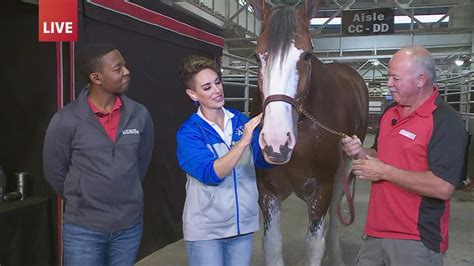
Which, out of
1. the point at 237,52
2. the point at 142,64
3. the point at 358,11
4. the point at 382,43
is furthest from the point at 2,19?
the point at 382,43

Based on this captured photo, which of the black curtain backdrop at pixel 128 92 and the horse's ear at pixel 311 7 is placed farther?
the black curtain backdrop at pixel 128 92

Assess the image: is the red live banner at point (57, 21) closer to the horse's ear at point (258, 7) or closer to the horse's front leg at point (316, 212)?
the horse's ear at point (258, 7)

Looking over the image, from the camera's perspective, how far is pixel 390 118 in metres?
1.77

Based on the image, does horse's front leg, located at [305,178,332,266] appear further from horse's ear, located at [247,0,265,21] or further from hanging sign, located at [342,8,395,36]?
hanging sign, located at [342,8,395,36]

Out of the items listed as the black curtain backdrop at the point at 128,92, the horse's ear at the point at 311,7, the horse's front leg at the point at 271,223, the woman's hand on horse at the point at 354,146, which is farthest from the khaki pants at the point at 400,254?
the black curtain backdrop at the point at 128,92

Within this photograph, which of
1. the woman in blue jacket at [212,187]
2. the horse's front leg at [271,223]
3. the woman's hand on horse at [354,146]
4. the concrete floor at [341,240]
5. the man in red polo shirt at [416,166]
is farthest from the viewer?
the concrete floor at [341,240]

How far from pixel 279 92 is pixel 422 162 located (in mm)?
595

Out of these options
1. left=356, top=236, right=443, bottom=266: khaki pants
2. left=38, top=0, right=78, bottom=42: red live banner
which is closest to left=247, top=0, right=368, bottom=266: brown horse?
left=356, top=236, right=443, bottom=266: khaki pants

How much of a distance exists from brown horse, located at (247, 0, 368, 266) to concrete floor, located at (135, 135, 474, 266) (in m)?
0.57

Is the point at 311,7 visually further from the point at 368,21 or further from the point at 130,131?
the point at 368,21

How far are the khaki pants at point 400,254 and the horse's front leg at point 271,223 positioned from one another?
0.76 m

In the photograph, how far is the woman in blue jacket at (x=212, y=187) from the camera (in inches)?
64.2

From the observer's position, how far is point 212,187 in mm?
1637

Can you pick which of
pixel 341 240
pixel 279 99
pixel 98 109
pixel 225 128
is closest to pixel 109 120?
pixel 98 109
